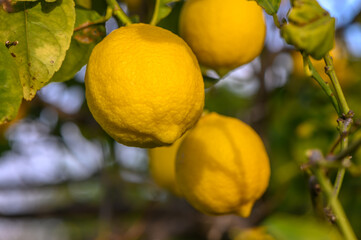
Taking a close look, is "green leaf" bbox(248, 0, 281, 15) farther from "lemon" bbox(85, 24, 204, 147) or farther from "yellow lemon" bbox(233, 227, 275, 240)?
"yellow lemon" bbox(233, 227, 275, 240)

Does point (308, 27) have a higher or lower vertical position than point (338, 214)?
higher

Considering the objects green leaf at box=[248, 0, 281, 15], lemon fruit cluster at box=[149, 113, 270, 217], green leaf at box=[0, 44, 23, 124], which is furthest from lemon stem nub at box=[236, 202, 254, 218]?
green leaf at box=[0, 44, 23, 124]

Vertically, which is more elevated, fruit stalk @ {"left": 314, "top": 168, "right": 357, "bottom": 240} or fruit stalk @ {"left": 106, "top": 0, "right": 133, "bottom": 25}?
fruit stalk @ {"left": 106, "top": 0, "right": 133, "bottom": 25}

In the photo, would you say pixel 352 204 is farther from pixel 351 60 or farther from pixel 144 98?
pixel 144 98

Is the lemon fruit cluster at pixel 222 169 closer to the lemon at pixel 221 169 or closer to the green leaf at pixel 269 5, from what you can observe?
the lemon at pixel 221 169

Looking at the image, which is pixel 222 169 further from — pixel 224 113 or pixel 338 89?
pixel 224 113

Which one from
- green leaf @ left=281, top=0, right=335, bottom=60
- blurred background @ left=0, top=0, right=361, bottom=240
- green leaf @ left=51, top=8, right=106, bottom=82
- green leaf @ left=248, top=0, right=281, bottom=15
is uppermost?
green leaf @ left=281, top=0, right=335, bottom=60

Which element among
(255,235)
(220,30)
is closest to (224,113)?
(255,235)
